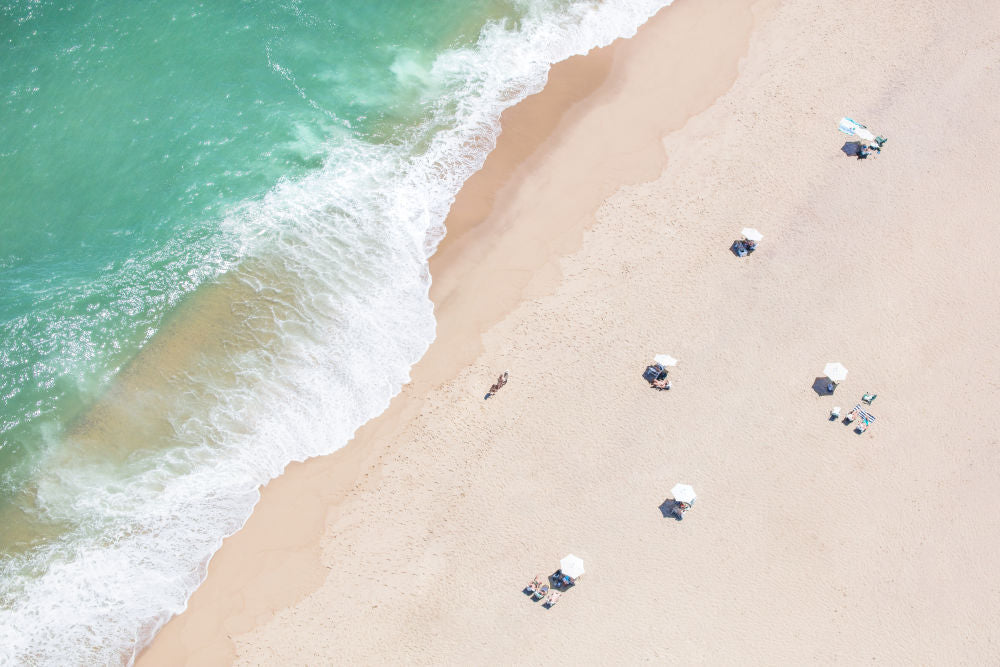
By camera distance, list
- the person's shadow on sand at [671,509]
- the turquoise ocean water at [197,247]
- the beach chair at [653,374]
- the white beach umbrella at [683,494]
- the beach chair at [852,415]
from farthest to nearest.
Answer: the beach chair at [653,374]
the beach chair at [852,415]
the turquoise ocean water at [197,247]
the person's shadow on sand at [671,509]
the white beach umbrella at [683,494]

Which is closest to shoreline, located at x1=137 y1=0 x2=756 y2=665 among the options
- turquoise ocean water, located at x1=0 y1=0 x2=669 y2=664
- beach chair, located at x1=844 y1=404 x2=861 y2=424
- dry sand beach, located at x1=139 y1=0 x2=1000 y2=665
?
dry sand beach, located at x1=139 y1=0 x2=1000 y2=665

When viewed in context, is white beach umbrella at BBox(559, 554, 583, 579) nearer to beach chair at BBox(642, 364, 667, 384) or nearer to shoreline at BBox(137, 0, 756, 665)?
beach chair at BBox(642, 364, 667, 384)

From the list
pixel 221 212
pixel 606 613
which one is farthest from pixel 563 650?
pixel 221 212

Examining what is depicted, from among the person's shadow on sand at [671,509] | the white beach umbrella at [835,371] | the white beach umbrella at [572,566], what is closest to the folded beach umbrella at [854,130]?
the white beach umbrella at [835,371]

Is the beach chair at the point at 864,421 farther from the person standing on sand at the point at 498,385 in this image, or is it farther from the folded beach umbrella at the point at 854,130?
the person standing on sand at the point at 498,385

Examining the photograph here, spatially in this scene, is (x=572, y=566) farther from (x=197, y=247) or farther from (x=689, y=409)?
(x=197, y=247)
